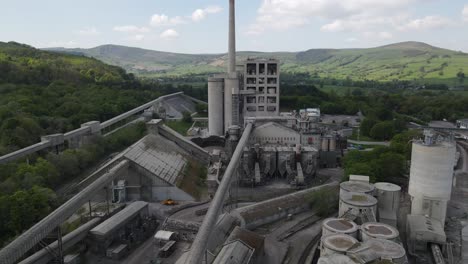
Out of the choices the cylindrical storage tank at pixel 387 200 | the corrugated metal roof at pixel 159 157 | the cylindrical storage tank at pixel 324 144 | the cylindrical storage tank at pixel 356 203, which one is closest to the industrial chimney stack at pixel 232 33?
the corrugated metal roof at pixel 159 157

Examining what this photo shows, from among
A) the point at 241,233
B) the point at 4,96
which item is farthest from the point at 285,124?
the point at 4,96

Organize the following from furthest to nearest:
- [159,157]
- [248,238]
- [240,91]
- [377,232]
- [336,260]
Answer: [240,91]
[159,157]
[248,238]
[377,232]
[336,260]

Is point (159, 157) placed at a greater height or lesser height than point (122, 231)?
greater

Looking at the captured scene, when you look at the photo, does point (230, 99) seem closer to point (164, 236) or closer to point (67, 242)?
point (164, 236)

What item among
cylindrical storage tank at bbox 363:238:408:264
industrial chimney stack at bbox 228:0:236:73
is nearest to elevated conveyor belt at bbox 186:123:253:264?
cylindrical storage tank at bbox 363:238:408:264

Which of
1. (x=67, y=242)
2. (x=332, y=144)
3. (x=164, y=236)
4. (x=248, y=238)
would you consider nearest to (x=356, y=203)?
(x=248, y=238)

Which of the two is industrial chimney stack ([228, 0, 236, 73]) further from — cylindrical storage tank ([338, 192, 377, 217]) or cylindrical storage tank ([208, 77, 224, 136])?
cylindrical storage tank ([338, 192, 377, 217])

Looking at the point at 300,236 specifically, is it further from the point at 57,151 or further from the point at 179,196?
the point at 57,151
